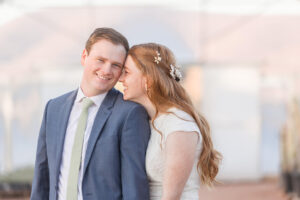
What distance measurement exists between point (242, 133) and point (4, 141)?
4.61 m

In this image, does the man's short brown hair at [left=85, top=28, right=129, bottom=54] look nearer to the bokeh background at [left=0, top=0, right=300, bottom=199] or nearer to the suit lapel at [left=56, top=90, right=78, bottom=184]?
the suit lapel at [left=56, top=90, right=78, bottom=184]

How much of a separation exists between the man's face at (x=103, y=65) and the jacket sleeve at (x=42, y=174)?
303 millimetres

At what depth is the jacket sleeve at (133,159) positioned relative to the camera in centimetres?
211

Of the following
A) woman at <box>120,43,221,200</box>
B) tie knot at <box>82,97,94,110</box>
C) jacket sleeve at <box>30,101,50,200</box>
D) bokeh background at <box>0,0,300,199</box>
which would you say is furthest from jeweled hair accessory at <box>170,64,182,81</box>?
bokeh background at <box>0,0,300,199</box>

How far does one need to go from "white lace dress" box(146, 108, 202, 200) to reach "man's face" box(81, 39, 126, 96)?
0.24 meters

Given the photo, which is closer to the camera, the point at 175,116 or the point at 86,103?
the point at 175,116

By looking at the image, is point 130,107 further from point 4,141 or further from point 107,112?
point 4,141

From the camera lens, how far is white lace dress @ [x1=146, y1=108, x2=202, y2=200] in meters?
2.14

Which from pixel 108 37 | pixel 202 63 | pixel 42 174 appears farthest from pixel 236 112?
pixel 108 37

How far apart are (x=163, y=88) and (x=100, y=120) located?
27 cm

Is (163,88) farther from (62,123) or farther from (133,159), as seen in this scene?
(62,123)

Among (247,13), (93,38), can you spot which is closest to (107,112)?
(93,38)

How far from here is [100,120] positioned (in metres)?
2.22

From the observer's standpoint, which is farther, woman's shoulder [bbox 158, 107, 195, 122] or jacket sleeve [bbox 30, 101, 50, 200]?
jacket sleeve [bbox 30, 101, 50, 200]
